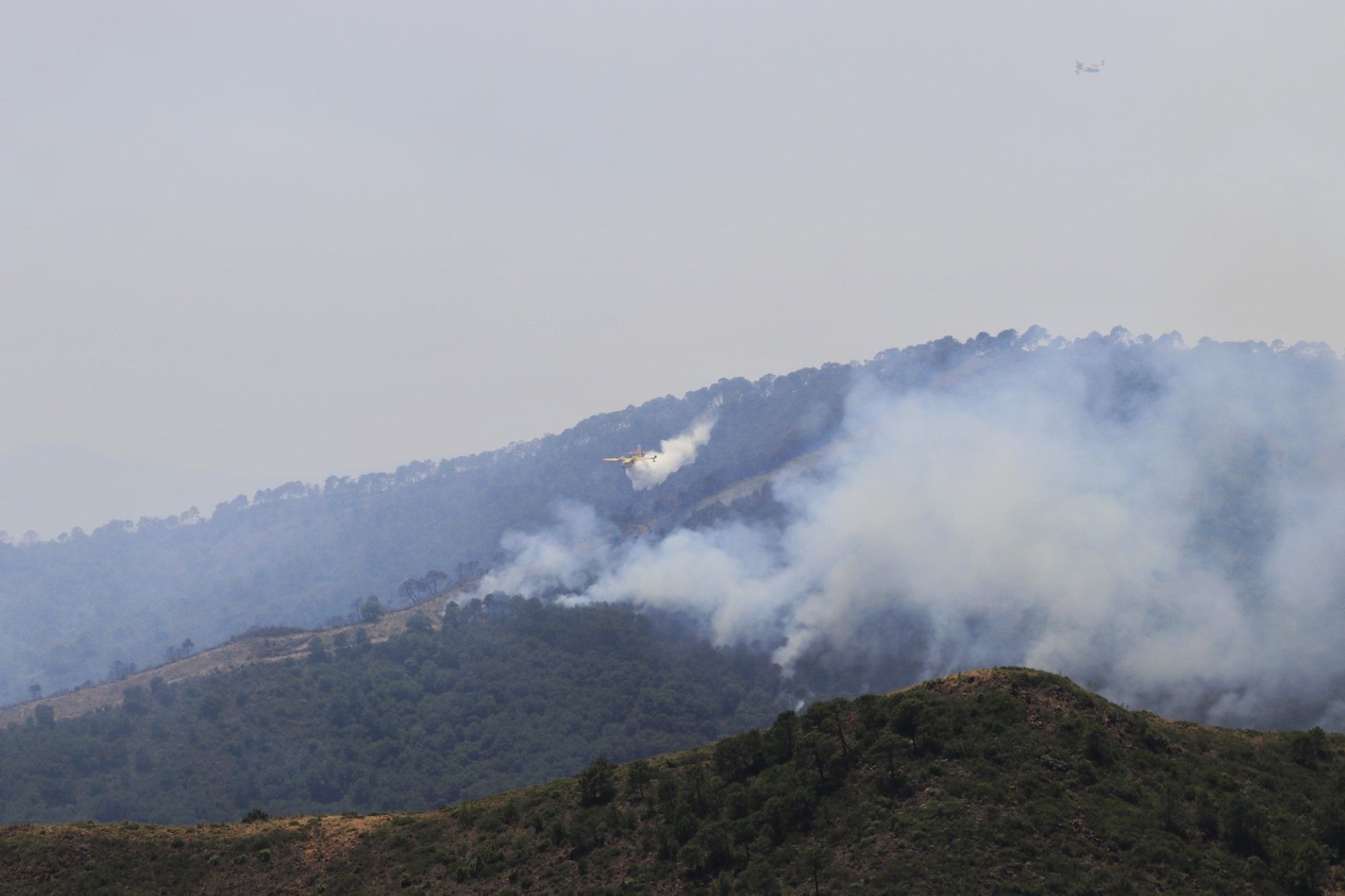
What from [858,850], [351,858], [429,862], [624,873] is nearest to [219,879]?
[351,858]

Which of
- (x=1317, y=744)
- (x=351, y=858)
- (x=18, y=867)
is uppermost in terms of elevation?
(x=18, y=867)

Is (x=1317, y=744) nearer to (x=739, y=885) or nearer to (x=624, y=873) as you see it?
(x=739, y=885)

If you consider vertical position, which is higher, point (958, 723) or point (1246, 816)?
point (958, 723)

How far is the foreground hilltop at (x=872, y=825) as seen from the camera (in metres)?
66.2

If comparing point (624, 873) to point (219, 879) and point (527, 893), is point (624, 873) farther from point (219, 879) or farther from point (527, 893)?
point (219, 879)

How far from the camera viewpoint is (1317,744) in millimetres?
79375

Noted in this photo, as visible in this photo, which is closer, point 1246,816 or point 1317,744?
point 1246,816

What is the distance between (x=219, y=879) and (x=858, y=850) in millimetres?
52456

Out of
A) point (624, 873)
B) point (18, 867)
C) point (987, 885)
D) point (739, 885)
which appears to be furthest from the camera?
point (18, 867)

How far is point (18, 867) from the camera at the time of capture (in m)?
81.6

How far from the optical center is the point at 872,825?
7238cm

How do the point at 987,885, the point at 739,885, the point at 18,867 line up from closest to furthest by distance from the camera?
the point at 987,885 < the point at 739,885 < the point at 18,867

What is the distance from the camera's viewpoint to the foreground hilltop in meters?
66.2

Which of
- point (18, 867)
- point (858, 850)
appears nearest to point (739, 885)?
point (858, 850)
